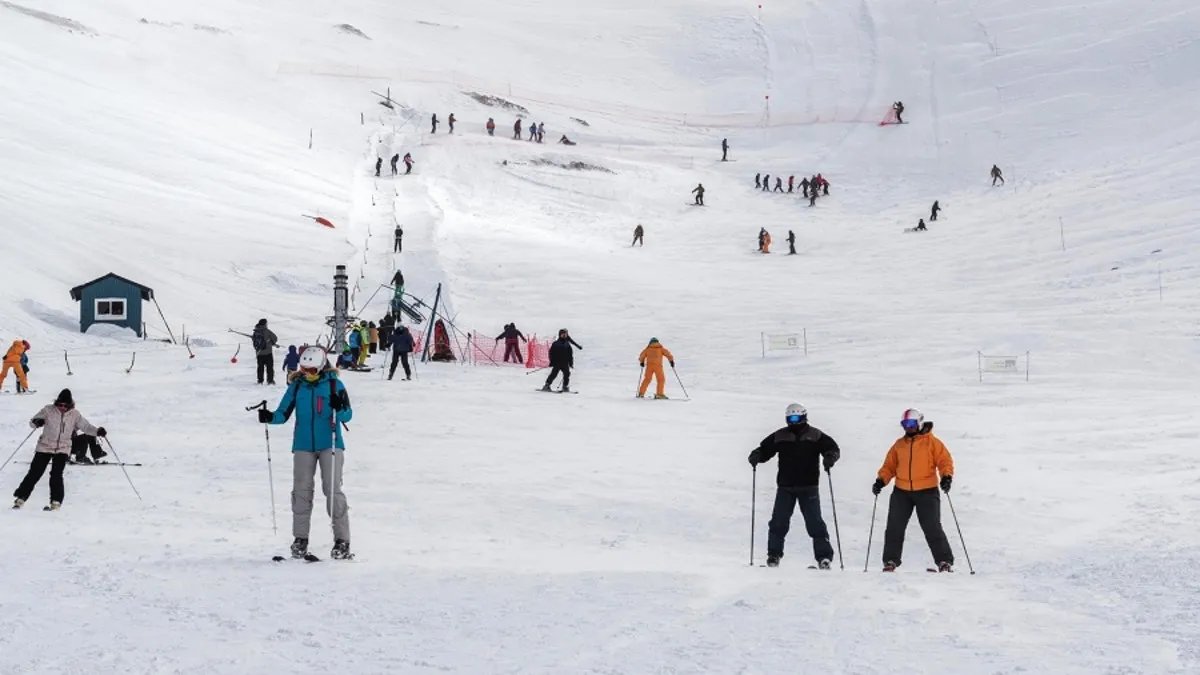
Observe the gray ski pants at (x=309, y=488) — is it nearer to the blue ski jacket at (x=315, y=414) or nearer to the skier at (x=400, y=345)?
the blue ski jacket at (x=315, y=414)

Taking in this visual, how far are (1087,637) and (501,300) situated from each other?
29177mm

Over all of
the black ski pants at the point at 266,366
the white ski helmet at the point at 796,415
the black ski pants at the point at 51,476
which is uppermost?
the black ski pants at the point at 266,366

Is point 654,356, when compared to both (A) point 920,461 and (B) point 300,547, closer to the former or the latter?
(A) point 920,461

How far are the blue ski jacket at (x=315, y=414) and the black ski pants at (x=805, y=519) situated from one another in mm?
3681

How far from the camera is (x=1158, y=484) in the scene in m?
13.9

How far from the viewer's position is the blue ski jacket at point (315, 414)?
9125 millimetres

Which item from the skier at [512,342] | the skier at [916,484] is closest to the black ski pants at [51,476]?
the skier at [916,484]

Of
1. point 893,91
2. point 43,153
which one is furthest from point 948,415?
point 893,91

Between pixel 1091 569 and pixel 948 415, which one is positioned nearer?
pixel 1091 569

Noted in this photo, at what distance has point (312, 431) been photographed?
29.9ft

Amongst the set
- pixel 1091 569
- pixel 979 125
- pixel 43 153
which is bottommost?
pixel 1091 569

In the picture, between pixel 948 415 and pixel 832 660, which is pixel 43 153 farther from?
pixel 832 660

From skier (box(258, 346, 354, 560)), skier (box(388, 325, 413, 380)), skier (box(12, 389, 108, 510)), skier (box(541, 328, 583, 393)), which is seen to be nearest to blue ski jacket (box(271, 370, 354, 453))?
skier (box(258, 346, 354, 560))

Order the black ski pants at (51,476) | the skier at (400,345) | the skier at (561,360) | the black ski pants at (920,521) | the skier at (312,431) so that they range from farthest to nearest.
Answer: the skier at (400,345), the skier at (561,360), the black ski pants at (51,476), the black ski pants at (920,521), the skier at (312,431)
